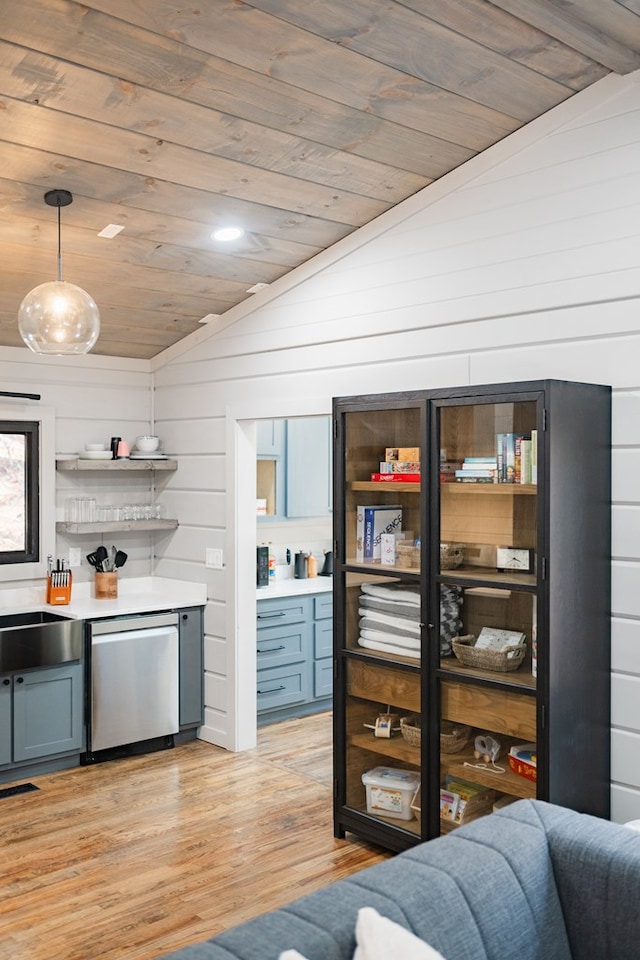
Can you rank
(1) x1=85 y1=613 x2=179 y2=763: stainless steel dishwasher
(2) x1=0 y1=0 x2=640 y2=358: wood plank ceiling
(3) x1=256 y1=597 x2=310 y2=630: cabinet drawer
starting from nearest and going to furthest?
(2) x1=0 y1=0 x2=640 y2=358: wood plank ceiling
(1) x1=85 y1=613 x2=179 y2=763: stainless steel dishwasher
(3) x1=256 y1=597 x2=310 y2=630: cabinet drawer

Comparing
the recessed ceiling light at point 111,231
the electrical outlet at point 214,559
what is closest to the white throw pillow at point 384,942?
the recessed ceiling light at point 111,231

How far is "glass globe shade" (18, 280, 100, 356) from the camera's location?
3117mm

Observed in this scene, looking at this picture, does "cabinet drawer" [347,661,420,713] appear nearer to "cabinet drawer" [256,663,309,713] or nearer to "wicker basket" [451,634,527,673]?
"wicker basket" [451,634,527,673]

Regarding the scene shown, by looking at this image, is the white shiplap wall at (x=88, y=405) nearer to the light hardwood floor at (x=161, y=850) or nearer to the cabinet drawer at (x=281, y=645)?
the cabinet drawer at (x=281, y=645)

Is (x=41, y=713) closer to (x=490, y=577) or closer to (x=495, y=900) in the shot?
(x=490, y=577)

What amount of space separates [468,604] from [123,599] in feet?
8.20

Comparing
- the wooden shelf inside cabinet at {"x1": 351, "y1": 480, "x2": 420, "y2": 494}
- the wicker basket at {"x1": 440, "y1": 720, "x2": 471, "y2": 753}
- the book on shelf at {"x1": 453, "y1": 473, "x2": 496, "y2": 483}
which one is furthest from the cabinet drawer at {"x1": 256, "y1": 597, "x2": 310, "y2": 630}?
the book on shelf at {"x1": 453, "y1": 473, "x2": 496, "y2": 483}

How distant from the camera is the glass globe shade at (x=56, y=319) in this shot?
10.2 feet

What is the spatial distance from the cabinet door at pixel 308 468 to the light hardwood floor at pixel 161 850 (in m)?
1.73

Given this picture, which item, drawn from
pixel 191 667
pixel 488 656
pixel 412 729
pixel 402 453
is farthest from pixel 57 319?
pixel 191 667

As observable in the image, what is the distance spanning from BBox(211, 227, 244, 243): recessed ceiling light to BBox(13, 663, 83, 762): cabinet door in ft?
7.41

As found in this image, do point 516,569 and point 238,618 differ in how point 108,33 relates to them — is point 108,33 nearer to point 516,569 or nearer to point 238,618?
point 516,569

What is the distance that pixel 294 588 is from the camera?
5.64 m

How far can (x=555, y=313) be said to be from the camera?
3.38 m
